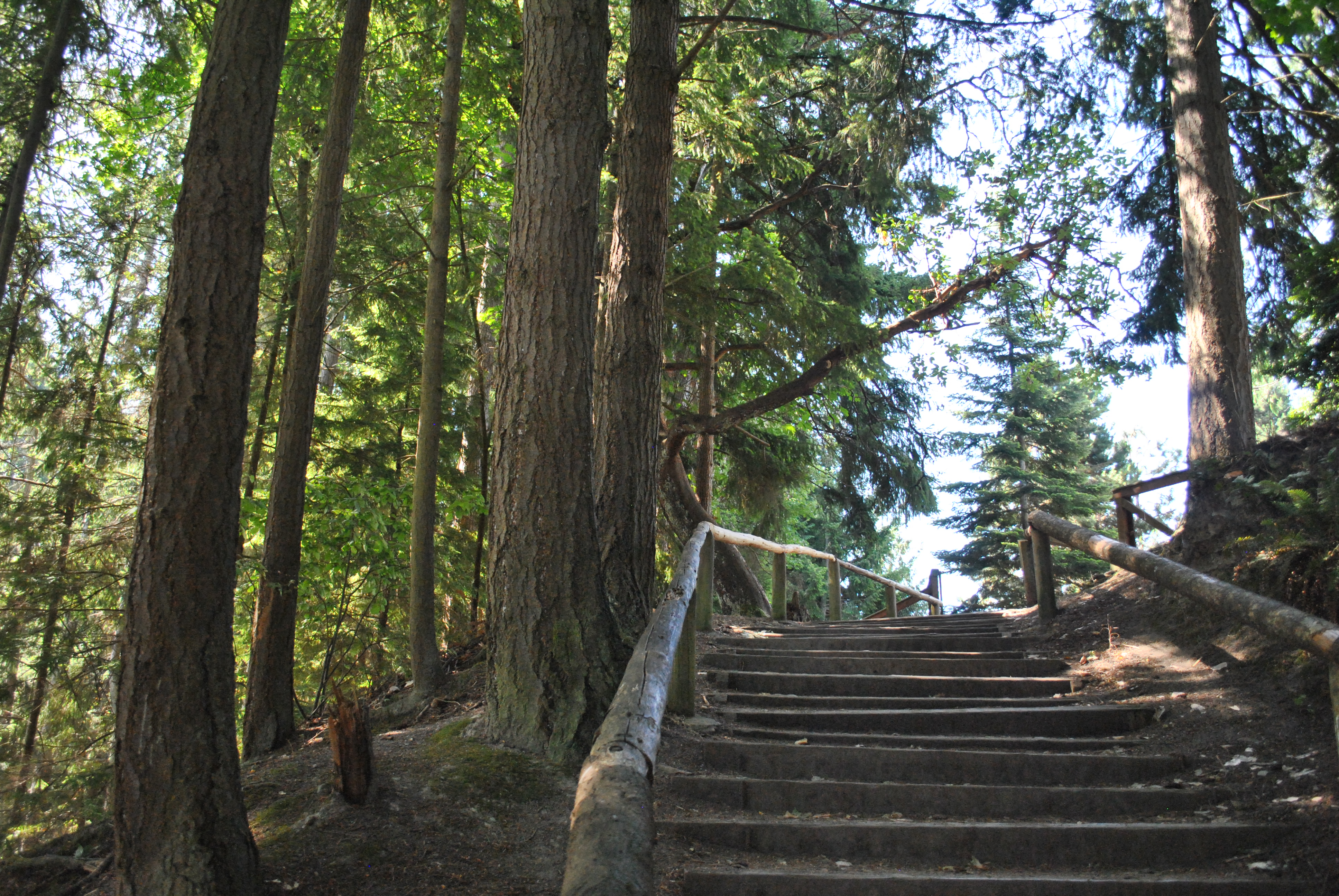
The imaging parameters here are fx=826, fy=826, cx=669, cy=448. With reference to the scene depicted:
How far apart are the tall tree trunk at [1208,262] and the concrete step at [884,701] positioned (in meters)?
2.37

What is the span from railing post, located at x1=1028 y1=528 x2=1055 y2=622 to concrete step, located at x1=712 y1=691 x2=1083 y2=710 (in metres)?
1.82

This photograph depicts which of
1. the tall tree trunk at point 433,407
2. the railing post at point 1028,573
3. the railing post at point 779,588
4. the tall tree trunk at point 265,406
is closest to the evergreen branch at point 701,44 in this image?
the tall tree trunk at point 433,407

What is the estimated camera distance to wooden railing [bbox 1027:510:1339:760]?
3.11m

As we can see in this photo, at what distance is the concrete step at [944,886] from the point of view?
3.04m

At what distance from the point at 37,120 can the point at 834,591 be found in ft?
33.6

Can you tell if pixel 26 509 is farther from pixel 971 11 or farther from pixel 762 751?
pixel 971 11

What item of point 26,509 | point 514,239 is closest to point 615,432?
point 514,239

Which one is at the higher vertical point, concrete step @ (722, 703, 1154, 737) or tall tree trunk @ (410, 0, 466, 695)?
tall tree trunk @ (410, 0, 466, 695)

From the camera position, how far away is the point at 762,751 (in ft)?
14.6

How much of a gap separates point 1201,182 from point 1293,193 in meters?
0.96

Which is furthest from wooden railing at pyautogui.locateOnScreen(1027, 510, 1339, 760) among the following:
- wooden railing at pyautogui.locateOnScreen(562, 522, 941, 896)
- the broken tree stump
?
the broken tree stump

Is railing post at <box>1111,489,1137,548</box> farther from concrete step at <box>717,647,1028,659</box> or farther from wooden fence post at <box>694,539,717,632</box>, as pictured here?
wooden fence post at <box>694,539,717,632</box>

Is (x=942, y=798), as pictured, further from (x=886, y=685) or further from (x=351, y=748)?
(x=351, y=748)

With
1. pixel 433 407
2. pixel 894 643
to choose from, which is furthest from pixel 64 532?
pixel 894 643
